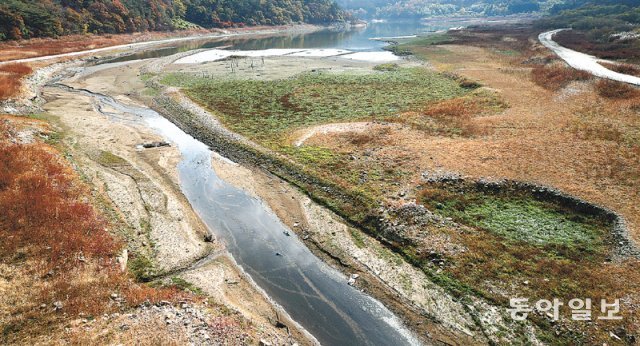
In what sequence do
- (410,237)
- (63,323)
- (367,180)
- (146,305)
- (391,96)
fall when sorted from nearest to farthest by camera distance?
(63,323) < (146,305) < (410,237) < (367,180) < (391,96)

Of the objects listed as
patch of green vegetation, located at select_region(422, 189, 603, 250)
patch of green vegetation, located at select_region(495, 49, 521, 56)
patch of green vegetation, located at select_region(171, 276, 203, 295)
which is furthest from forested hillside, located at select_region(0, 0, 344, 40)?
patch of green vegetation, located at select_region(495, 49, 521, 56)

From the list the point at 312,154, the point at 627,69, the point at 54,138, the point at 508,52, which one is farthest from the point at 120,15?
the point at 627,69

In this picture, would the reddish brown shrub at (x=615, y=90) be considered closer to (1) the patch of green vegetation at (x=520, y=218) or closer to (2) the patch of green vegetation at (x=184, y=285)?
(1) the patch of green vegetation at (x=520, y=218)

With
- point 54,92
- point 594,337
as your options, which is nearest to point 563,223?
point 594,337

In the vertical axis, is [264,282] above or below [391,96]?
below

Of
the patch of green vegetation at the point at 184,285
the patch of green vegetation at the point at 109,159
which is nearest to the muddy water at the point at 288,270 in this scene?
the patch of green vegetation at the point at 184,285

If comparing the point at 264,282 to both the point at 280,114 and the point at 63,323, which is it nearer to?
the point at 63,323
